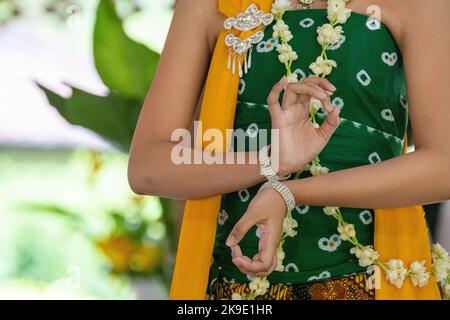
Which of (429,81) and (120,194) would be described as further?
(120,194)

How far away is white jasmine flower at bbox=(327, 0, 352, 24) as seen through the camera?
129cm

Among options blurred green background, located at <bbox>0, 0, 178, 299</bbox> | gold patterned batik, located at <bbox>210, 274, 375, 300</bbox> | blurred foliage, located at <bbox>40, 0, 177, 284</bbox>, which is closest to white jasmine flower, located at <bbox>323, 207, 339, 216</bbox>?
gold patterned batik, located at <bbox>210, 274, 375, 300</bbox>

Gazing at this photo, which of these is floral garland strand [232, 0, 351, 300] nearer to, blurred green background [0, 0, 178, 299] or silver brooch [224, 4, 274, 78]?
silver brooch [224, 4, 274, 78]

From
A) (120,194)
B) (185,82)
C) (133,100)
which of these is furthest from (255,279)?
(120,194)

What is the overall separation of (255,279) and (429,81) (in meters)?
0.41

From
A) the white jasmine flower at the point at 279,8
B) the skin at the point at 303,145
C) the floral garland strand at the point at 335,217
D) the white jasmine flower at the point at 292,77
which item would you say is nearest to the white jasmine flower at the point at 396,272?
the floral garland strand at the point at 335,217

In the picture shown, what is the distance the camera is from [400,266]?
4.15 ft

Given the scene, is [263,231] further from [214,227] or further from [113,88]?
[113,88]

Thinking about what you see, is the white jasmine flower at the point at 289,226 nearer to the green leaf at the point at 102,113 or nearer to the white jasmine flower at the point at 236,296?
the white jasmine flower at the point at 236,296

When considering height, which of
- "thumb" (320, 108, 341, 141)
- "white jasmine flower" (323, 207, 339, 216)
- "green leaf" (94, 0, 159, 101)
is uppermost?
"green leaf" (94, 0, 159, 101)

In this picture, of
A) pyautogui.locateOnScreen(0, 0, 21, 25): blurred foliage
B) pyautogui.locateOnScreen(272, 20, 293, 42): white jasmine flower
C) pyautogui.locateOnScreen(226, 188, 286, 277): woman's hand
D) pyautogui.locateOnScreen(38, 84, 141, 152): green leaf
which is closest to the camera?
pyautogui.locateOnScreen(226, 188, 286, 277): woman's hand

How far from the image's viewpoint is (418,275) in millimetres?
1267

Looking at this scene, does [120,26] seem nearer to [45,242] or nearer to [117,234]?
[117,234]
